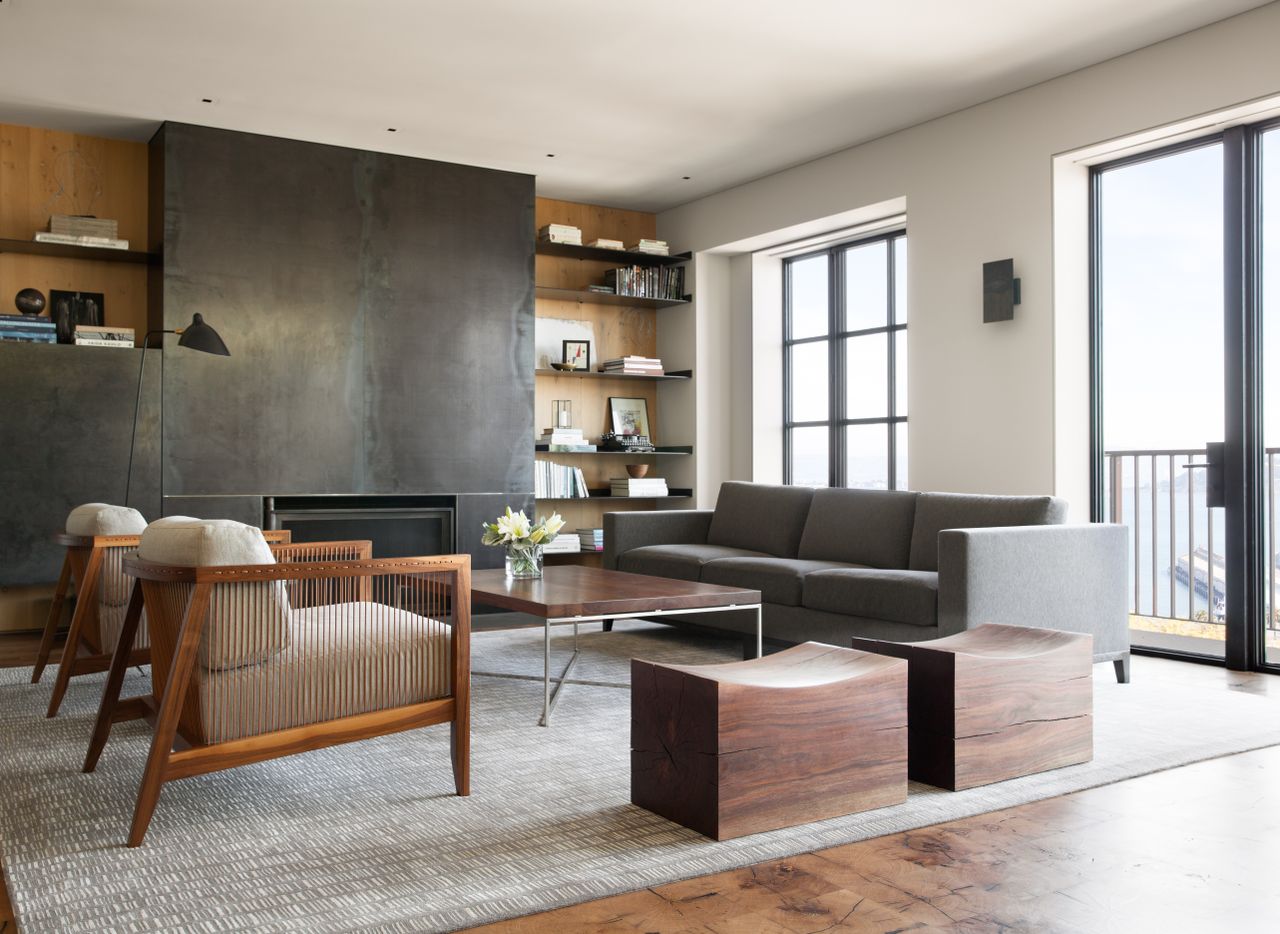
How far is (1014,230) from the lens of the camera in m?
5.52

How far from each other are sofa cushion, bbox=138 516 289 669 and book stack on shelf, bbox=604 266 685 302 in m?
5.34

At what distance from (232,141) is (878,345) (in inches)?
161

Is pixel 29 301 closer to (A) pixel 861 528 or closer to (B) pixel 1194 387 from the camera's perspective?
(A) pixel 861 528

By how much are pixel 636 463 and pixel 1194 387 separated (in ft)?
13.3

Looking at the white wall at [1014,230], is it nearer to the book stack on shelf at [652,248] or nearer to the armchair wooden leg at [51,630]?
the book stack on shelf at [652,248]

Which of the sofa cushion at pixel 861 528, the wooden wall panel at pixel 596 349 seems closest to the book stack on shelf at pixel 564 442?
the wooden wall panel at pixel 596 349

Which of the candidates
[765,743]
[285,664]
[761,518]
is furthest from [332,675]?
[761,518]

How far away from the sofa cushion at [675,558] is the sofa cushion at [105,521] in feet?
8.54

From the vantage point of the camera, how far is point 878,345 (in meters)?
6.90

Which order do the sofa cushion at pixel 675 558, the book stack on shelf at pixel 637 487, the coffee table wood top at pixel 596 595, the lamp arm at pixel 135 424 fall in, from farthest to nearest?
the book stack on shelf at pixel 637 487, the lamp arm at pixel 135 424, the sofa cushion at pixel 675 558, the coffee table wood top at pixel 596 595

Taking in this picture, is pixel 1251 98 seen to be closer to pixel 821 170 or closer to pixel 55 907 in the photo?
pixel 821 170

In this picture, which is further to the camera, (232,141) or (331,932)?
(232,141)

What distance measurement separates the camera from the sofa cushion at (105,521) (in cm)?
372

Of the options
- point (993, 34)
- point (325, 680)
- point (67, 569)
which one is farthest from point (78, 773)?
point (993, 34)
